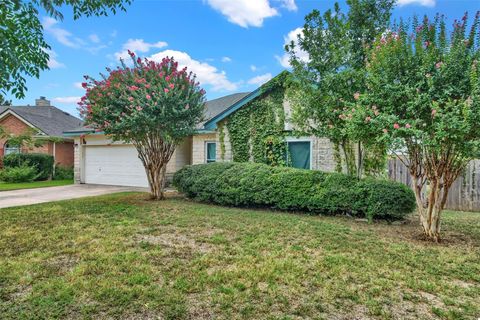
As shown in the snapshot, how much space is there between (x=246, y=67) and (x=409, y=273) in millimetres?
12835

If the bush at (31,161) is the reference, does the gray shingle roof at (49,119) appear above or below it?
above

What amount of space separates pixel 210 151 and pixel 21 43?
9597mm

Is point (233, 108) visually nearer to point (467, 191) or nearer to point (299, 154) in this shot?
point (299, 154)

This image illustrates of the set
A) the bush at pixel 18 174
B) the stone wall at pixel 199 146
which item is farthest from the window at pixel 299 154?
the bush at pixel 18 174

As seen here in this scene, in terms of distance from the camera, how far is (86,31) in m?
8.73

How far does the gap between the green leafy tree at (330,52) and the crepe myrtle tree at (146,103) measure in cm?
349

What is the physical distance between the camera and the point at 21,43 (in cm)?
382

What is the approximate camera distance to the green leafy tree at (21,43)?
3484mm

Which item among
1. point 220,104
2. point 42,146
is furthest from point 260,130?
point 42,146

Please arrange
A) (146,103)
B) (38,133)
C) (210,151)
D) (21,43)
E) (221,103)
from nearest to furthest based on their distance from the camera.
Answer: (21,43), (146,103), (210,151), (221,103), (38,133)

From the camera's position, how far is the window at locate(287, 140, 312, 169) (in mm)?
11219

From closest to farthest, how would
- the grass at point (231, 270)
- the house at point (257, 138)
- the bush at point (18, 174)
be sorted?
the grass at point (231, 270), the house at point (257, 138), the bush at point (18, 174)

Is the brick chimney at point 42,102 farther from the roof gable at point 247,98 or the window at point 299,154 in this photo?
the window at point 299,154

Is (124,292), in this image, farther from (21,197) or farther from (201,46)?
(201,46)
